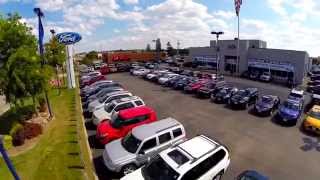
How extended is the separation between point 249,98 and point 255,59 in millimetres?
26211

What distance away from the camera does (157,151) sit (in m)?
12.4

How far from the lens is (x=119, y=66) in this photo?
187 feet

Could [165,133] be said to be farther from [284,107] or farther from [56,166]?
[284,107]

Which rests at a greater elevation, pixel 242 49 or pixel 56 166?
pixel 242 49

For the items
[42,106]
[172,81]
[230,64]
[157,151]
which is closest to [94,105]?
[42,106]

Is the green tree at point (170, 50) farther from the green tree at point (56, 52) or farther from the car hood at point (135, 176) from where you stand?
the car hood at point (135, 176)

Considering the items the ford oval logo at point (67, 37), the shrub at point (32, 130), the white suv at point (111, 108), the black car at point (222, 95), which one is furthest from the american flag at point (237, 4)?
the shrub at point (32, 130)

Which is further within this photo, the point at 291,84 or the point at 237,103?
the point at 291,84

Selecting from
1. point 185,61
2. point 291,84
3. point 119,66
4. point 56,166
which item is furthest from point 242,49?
point 56,166

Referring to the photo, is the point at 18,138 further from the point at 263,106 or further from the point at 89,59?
the point at 89,59

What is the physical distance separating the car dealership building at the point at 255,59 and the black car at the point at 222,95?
68.9 feet

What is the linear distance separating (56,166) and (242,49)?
4590cm

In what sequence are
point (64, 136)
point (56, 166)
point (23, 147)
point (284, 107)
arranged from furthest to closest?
point (284, 107) < point (64, 136) < point (23, 147) < point (56, 166)

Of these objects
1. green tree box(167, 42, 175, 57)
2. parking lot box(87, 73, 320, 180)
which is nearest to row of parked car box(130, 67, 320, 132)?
parking lot box(87, 73, 320, 180)
